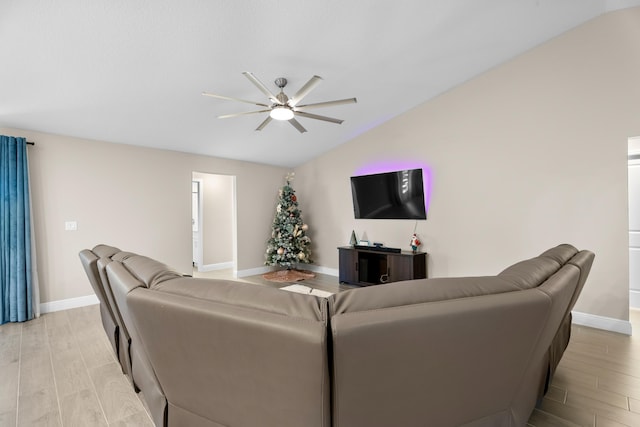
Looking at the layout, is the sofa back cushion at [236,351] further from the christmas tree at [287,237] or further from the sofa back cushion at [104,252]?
the christmas tree at [287,237]

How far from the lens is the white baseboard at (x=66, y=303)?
12.8 ft

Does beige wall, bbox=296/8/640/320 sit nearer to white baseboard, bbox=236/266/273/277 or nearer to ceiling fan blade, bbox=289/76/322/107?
ceiling fan blade, bbox=289/76/322/107

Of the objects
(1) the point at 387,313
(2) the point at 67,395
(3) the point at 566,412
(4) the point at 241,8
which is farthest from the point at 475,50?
(2) the point at 67,395

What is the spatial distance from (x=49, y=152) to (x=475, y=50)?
5.67m

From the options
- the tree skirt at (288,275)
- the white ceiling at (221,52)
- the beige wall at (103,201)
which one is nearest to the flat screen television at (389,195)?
the white ceiling at (221,52)

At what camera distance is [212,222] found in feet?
22.9

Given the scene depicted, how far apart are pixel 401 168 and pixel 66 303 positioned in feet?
17.6

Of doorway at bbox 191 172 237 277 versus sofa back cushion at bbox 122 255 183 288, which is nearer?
sofa back cushion at bbox 122 255 183 288

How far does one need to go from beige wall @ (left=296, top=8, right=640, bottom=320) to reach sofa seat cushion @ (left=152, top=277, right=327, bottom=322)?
385 centimetres

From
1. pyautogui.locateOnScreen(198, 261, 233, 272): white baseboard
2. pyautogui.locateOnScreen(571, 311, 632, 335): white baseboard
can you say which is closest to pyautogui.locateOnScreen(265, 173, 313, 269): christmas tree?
pyautogui.locateOnScreen(198, 261, 233, 272): white baseboard

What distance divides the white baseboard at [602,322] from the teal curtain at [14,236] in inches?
257

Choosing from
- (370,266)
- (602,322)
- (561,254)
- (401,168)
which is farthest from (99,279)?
Result: (602,322)

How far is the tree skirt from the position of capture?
5.70 metres

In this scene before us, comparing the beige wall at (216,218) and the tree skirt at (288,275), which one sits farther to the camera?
the beige wall at (216,218)
